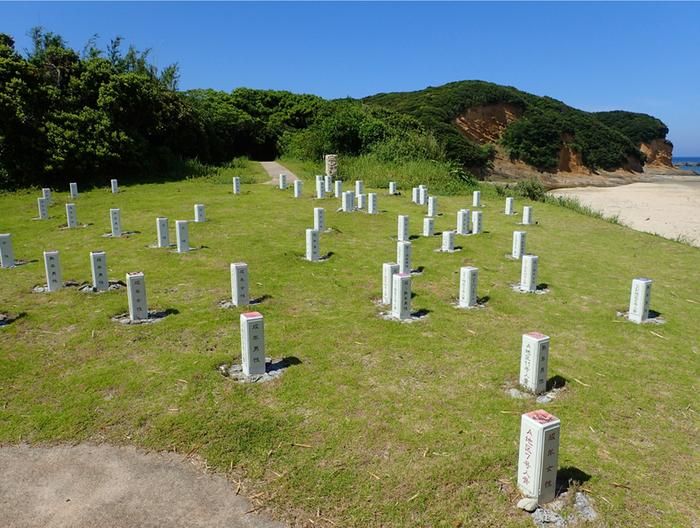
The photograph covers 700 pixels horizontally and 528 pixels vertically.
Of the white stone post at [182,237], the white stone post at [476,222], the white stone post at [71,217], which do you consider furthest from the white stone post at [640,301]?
the white stone post at [71,217]

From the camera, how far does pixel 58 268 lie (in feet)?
25.2

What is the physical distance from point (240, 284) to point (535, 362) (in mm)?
4015

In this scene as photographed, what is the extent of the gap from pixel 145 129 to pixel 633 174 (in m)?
62.1

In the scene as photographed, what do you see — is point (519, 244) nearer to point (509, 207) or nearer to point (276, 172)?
point (509, 207)

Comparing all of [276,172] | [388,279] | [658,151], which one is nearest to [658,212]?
[276,172]

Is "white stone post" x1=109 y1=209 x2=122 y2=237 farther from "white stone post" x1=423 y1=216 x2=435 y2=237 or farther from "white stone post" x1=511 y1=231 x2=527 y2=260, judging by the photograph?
"white stone post" x1=511 y1=231 x2=527 y2=260

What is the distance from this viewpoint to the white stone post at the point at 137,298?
618 centimetres

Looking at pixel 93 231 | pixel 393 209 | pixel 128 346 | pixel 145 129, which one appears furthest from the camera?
pixel 145 129

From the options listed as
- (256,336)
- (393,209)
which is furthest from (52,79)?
(256,336)

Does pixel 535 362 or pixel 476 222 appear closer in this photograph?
pixel 535 362

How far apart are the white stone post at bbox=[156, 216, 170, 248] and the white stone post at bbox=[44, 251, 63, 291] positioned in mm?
2619

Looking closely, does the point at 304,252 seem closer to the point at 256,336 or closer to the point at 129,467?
the point at 256,336

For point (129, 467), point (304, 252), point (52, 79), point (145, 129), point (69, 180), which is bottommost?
point (129, 467)

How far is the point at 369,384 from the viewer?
16.1ft
